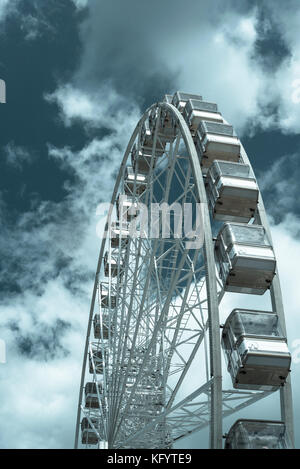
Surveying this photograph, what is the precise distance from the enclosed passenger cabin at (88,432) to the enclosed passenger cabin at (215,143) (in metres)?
14.4

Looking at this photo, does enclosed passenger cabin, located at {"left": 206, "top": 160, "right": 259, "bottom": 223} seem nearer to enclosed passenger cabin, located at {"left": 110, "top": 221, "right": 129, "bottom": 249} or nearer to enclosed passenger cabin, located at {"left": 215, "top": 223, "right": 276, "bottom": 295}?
enclosed passenger cabin, located at {"left": 215, "top": 223, "right": 276, "bottom": 295}

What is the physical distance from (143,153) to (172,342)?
6.75 m

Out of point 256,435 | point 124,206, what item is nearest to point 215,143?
point 256,435

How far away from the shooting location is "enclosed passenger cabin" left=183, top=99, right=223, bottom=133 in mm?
13250

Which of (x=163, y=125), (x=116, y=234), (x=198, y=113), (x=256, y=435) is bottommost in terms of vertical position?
(x=256, y=435)

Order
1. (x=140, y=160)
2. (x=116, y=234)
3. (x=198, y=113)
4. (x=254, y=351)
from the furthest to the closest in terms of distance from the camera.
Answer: (x=116, y=234)
(x=140, y=160)
(x=198, y=113)
(x=254, y=351)

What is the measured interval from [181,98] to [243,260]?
251 inches

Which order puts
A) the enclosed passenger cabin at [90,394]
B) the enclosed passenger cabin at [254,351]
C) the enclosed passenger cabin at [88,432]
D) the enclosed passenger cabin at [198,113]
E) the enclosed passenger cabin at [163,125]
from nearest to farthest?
the enclosed passenger cabin at [254,351], the enclosed passenger cabin at [198,113], the enclosed passenger cabin at [163,125], the enclosed passenger cabin at [90,394], the enclosed passenger cabin at [88,432]

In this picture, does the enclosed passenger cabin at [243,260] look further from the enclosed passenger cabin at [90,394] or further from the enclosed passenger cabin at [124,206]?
the enclosed passenger cabin at [90,394]

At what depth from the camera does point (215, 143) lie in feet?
39.2

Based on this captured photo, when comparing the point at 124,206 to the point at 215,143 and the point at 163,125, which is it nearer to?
the point at 163,125

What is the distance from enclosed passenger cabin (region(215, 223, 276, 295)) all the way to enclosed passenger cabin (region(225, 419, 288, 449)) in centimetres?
248

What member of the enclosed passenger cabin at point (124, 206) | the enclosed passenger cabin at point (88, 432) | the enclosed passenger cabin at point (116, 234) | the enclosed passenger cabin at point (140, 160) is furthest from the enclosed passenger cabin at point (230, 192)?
the enclosed passenger cabin at point (88, 432)

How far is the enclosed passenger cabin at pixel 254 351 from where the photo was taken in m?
8.50
